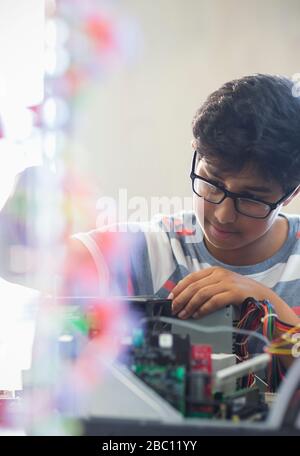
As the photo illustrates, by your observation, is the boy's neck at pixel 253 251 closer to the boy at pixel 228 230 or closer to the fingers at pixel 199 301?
the boy at pixel 228 230

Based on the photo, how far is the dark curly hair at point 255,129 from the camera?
34.9 inches

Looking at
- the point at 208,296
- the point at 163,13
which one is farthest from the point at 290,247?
the point at 163,13

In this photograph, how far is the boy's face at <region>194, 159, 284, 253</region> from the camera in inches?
35.4

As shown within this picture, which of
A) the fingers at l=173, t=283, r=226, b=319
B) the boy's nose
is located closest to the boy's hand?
the fingers at l=173, t=283, r=226, b=319

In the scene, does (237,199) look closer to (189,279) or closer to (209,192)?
(209,192)

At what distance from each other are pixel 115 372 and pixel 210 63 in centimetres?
146

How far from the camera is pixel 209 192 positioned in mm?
925

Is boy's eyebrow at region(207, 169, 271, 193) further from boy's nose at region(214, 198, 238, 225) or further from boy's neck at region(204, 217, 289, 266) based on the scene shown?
boy's neck at region(204, 217, 289, 266)

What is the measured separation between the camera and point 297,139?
0.92 meters

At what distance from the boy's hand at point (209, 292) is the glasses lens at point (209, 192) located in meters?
0.13

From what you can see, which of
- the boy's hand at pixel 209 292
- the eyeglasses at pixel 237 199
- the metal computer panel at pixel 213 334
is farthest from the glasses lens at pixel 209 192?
the metal computer panel at pixel 213 334

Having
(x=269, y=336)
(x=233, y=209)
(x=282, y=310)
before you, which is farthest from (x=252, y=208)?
(x=269, y=336)
